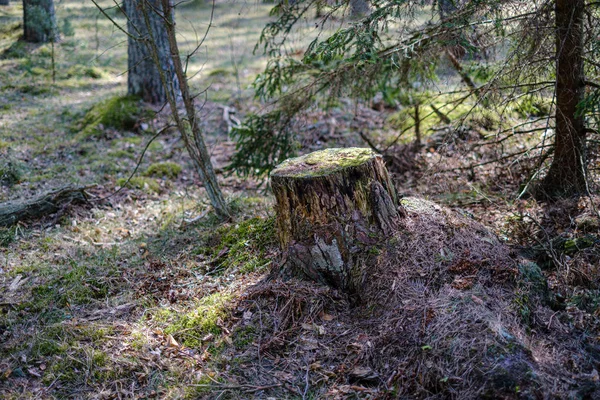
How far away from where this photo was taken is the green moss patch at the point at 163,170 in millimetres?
8117

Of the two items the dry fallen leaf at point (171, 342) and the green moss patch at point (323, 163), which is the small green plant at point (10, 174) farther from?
the green moss patch at point (323, 163)

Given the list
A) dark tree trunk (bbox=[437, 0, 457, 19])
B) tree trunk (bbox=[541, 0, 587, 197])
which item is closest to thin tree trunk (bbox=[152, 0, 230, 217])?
dark tree trunk (bbox=[437, 0, 457, 19])

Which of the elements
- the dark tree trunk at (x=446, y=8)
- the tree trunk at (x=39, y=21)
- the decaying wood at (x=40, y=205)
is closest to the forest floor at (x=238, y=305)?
the decaying wood at (x=40, y=205)

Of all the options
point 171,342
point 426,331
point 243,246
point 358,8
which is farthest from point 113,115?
point 426,331

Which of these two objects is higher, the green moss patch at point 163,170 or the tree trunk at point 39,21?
the tree trunk at point 39,21

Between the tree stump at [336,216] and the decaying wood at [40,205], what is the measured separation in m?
3.60

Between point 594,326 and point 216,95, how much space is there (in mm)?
10246

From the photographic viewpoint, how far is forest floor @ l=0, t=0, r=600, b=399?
3.46 m

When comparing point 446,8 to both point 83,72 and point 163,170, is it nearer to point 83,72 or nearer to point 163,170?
point 163,170

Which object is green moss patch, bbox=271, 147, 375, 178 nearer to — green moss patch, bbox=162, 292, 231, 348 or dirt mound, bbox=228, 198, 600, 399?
dirt mound, bbox=228, 198, 600, 399

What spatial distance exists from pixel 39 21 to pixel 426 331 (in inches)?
531

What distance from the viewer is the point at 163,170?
8.21m

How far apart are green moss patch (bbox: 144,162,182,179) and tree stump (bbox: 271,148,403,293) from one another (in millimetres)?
4195

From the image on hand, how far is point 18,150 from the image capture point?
833 centimetres
